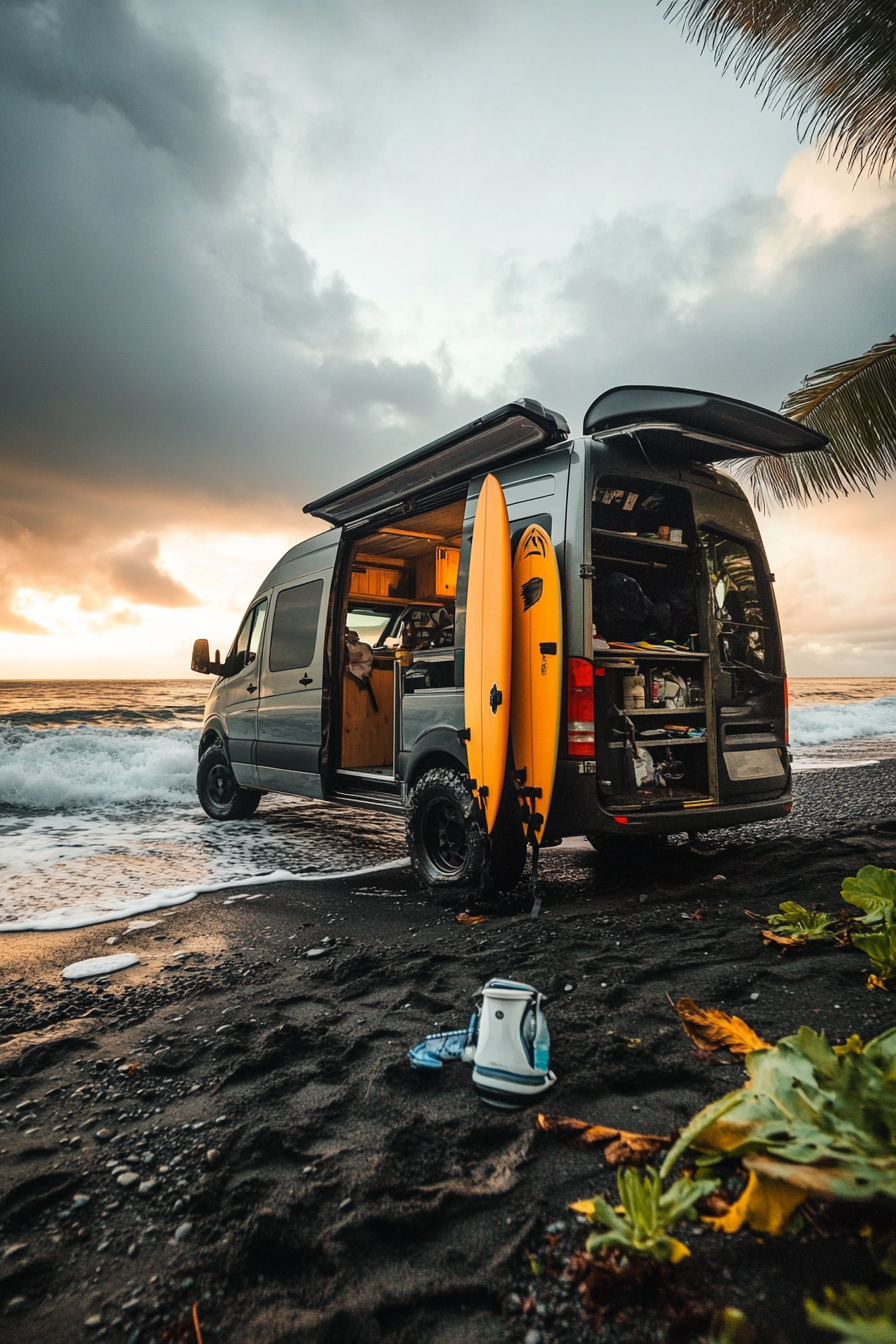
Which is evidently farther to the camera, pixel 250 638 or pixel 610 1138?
pixel 250 638

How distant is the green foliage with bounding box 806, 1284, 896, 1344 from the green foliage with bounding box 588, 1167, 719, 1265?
211 millimetres

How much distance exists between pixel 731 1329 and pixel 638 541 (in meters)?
3.93

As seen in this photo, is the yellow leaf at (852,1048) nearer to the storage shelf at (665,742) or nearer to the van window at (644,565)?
the storage shelf at (665,742)

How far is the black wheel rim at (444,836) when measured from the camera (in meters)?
4.46

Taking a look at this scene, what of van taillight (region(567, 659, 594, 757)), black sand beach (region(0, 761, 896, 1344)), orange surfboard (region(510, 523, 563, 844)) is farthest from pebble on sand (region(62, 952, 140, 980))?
van taillight (region(567, 659, 594, 757))

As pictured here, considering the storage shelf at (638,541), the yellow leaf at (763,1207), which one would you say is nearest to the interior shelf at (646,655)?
the storage shelf at (638,541)

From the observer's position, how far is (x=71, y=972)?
3430 millimetres

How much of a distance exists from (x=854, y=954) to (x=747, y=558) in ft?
10.4

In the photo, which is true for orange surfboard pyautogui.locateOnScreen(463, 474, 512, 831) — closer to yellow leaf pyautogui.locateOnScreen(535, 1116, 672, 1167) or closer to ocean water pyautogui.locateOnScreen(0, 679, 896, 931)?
ocean water pyautogui.locateOnScreen(0, 679, 896, 931)

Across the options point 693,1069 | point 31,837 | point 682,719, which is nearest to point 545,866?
point 682,719

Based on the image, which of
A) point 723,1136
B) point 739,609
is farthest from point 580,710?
point 723,1136

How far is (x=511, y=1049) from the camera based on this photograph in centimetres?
198

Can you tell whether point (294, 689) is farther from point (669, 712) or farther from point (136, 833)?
point (669, 712)

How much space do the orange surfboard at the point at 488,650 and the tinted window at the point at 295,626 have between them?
7.31ft
